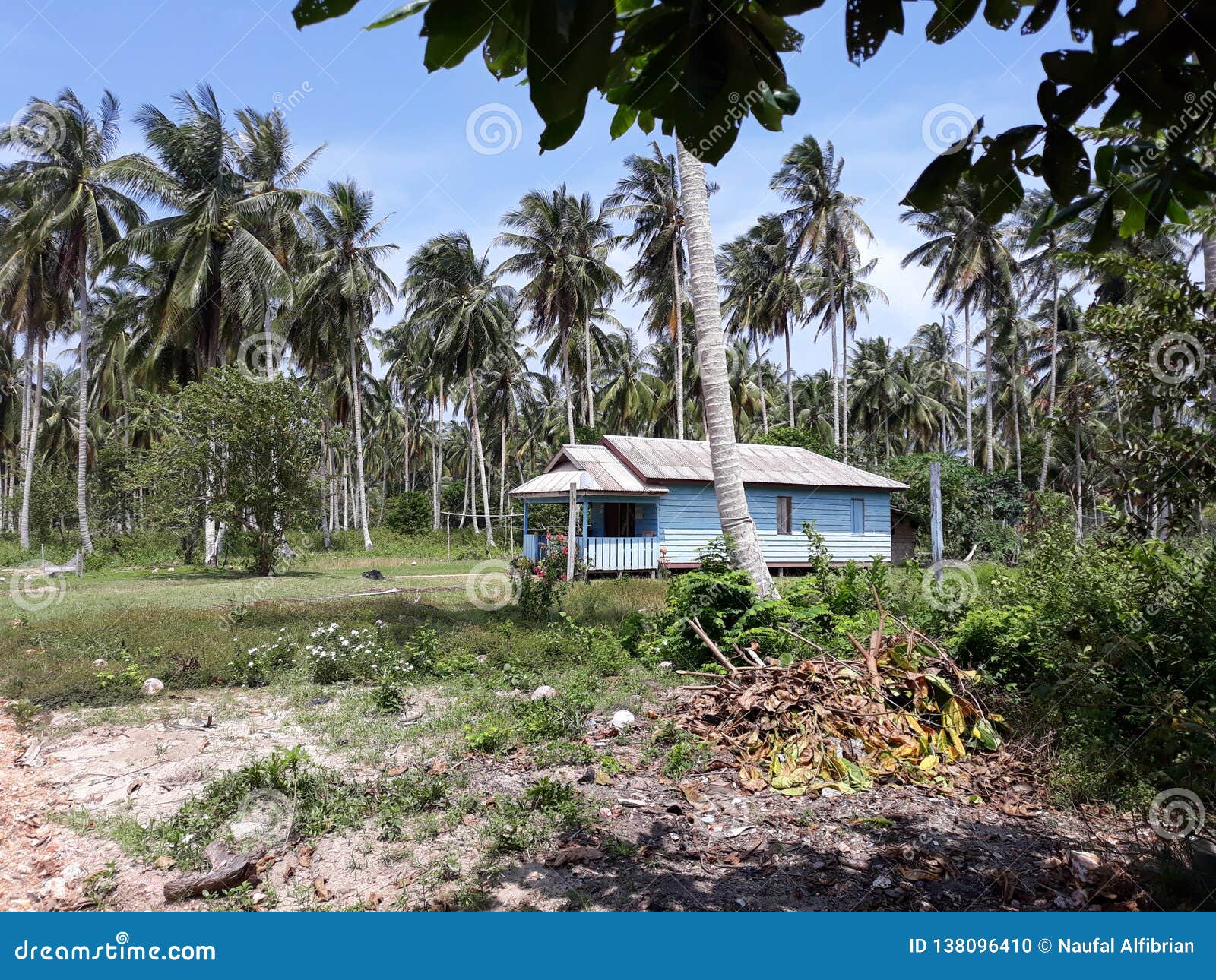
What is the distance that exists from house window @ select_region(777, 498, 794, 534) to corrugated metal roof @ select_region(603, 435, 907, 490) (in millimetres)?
775

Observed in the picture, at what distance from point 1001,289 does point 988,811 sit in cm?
4024

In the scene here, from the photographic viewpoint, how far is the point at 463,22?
4.76 ft

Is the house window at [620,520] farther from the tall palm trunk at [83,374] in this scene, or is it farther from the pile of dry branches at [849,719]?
the pile of dry branches at [849,719]

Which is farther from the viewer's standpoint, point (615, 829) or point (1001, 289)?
point (1001, 289)

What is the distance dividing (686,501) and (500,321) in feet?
58.6

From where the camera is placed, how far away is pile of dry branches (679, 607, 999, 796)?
520 centimetres

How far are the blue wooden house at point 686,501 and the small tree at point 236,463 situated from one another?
21.1 feet

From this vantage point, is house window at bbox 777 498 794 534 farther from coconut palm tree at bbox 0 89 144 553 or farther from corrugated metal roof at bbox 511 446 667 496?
coconut palm tree at bbox 0 89 144 553

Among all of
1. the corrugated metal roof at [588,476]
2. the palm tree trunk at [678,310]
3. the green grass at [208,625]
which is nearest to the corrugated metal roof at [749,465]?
the corrugated metal roof at [588,476]

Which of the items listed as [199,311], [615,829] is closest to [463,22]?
[615,829]

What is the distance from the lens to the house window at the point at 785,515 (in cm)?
2548

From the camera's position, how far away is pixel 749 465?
993 inches

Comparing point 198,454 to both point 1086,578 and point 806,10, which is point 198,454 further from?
point 806,10

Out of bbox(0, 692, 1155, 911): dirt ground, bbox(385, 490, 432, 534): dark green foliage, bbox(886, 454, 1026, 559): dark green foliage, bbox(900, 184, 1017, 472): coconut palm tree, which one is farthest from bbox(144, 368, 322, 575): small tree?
bbox(900, 184, 1017, 472): coconut palm tree
